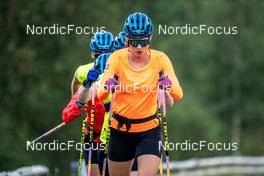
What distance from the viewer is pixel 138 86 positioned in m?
9.32

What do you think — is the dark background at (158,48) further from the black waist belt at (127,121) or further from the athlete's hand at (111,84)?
the athlete's hand at (111,84)

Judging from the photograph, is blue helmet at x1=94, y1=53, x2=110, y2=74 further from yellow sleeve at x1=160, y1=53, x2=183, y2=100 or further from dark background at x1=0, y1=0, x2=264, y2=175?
dark background at x1=0, y1=0, x2=264, y2=175

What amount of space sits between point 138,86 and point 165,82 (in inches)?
13.6

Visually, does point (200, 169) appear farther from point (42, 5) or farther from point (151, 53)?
point (151, 53)

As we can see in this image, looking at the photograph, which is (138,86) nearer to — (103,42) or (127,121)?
(127,121)

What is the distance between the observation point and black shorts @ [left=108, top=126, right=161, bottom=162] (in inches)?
370

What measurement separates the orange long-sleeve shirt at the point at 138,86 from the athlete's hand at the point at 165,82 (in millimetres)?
103

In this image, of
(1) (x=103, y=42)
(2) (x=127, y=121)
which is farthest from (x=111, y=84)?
(1) (x=103, y=42)

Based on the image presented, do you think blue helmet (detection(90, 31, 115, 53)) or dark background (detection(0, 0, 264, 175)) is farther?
dark background (detection(0, 0, 264, 175))

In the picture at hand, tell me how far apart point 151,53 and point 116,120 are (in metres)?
0.86

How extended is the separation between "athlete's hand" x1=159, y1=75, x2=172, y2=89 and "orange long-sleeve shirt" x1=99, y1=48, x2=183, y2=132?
103mm

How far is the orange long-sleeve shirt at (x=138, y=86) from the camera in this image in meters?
9.34

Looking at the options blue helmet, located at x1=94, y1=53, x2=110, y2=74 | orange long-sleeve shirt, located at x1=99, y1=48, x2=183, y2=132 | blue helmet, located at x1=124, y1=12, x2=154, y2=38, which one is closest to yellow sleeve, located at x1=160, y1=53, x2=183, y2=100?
orange long-sleeve shirt, located at x1=99, y1=48, x2=183, y2=132

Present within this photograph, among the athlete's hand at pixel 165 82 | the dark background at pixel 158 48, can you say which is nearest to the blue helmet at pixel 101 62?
the athlete's hand at pixel 165 82
